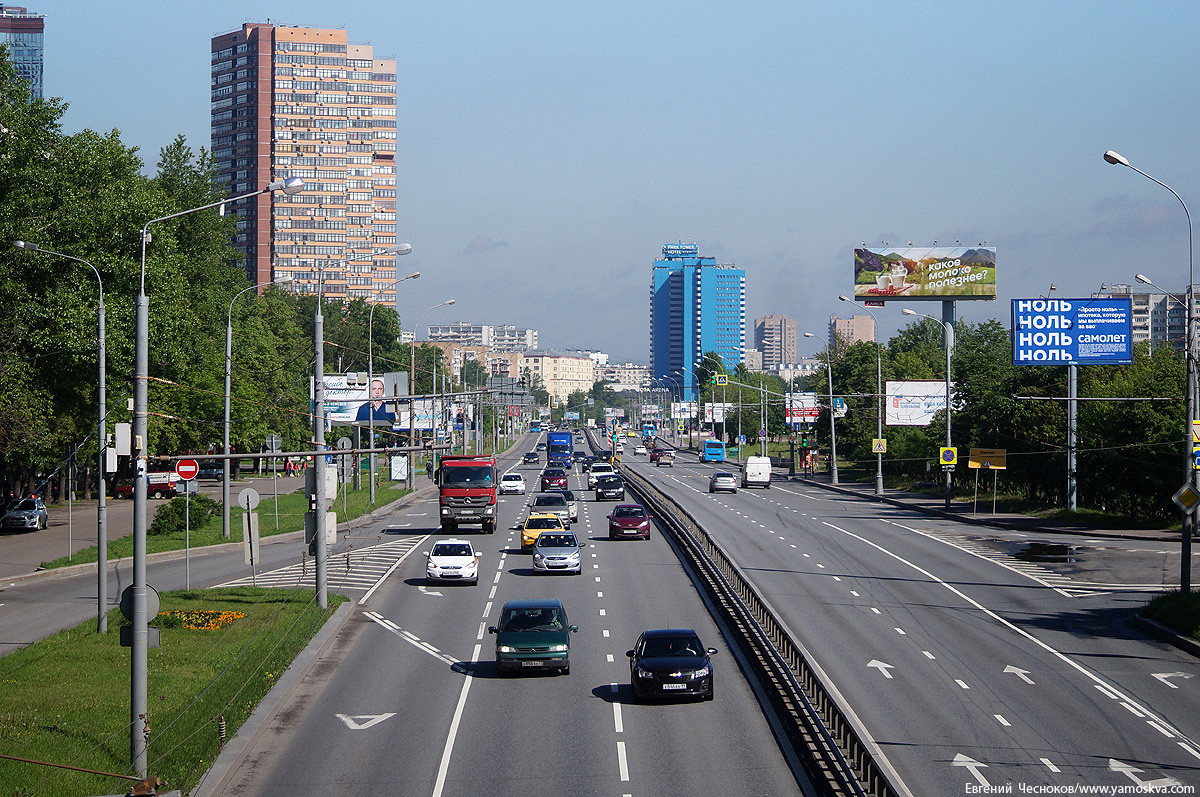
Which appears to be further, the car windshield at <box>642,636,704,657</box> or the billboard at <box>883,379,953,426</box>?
the billboard at <box>883,379,953,426</box>

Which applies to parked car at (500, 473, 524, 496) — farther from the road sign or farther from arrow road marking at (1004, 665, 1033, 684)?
arrow road marking at (1004, 665, 1033, 684)

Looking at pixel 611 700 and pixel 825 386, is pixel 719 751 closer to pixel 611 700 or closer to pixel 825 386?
pixel 611 700

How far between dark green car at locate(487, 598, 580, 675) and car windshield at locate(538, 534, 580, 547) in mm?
14817

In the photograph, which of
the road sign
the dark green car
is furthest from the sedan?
the dark green car

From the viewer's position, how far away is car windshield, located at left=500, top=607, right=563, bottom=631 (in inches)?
Answer: 950

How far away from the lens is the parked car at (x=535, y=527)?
150ft

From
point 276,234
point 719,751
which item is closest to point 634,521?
point 719,751

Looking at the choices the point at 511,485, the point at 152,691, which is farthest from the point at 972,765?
the point at 511,485

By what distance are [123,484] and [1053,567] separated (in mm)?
63659

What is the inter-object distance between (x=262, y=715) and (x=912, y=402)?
2659 inches

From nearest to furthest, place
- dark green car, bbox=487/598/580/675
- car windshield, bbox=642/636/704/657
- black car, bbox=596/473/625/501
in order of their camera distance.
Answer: car windshield, bbox=642/636/704/657 → dark green car, bbox=487/598/580/675 → black car, bbox=596/473/625/501

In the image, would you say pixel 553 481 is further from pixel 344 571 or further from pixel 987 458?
pixel 344 571

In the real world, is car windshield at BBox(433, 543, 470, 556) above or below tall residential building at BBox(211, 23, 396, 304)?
below

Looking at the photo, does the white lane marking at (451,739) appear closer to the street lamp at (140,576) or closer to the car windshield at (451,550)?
the street lamp at (140,576)
